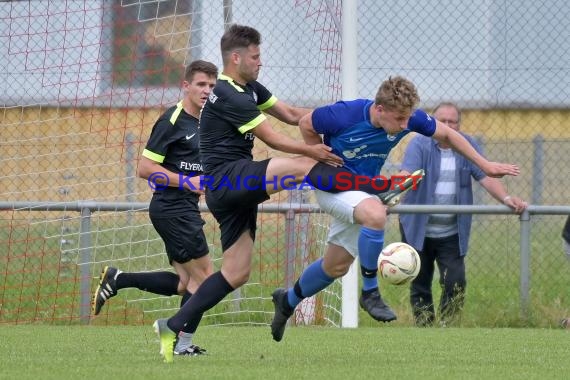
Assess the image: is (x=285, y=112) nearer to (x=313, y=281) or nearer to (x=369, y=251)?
(x=313, y=281)

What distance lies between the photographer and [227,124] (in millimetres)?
7508

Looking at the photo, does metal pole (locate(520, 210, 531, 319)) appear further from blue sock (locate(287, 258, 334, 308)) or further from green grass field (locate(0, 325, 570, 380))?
blue sock (locate(287, 258, 334, 308))

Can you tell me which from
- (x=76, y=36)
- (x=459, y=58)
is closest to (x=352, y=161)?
(x=76, y=36)

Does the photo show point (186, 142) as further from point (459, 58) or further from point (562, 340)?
point (459, 58)

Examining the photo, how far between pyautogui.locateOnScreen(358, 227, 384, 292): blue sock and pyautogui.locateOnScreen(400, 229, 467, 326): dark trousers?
10.7 ft

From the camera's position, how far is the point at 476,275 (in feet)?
40.3

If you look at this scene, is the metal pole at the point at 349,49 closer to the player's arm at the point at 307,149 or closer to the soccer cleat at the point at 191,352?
the soccer cleat at the point at 191,352

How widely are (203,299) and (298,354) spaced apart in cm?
94

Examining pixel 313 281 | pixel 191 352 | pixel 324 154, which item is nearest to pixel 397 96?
pixel 324 154

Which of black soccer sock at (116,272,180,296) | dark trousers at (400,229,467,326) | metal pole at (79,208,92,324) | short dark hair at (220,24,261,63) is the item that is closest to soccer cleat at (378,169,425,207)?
short dark hair at (220,24,261,63)

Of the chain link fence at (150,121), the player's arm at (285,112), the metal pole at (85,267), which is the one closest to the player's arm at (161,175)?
the player's arm at (285,112)

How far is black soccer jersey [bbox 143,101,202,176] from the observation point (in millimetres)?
8789

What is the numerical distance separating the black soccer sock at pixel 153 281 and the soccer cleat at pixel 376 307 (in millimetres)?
2479

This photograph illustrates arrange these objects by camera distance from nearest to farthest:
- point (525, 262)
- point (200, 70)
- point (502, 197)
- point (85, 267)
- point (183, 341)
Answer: point (183, 341) < point (200, 70) < point (502, 197) < point (525, 262) < point (85, 267)
